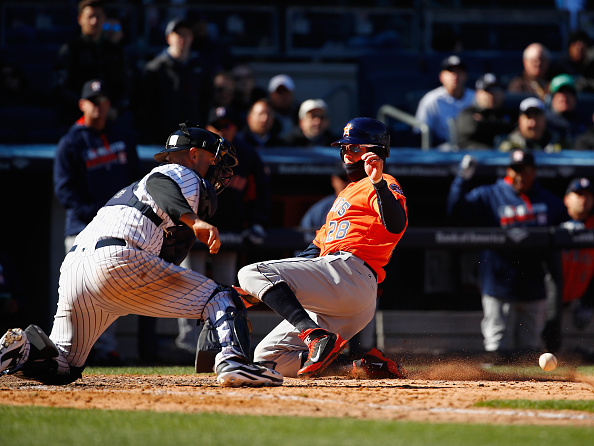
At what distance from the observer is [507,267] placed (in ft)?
23.0

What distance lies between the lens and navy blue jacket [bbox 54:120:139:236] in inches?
249

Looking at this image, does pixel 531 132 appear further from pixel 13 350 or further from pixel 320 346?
pixel 13 350

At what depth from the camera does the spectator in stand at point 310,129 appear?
785 cm

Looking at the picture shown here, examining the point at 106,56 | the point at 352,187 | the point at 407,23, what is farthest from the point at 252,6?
the point at 352,187

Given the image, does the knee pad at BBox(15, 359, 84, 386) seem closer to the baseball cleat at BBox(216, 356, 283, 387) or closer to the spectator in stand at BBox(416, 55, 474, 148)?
the baseball cleat at BBox(216, 356, 283, 387)

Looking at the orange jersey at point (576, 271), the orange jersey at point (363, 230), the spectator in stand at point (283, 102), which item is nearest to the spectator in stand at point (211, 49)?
the spectator in stand at point (283, 102)

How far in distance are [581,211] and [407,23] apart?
3867 millimetres

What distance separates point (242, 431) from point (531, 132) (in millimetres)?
5576

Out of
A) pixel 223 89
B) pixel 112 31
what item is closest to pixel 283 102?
pixel 223 89

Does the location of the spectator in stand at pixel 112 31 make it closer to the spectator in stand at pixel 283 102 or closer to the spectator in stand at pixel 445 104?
the spectator in stand at pixel 283 102

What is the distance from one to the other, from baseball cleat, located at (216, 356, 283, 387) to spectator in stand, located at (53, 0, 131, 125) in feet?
13.4

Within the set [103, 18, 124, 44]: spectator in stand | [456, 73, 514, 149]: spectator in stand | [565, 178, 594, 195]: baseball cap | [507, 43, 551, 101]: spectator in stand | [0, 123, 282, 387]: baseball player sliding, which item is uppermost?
[103, 18, 124, 44]: spectator in stand

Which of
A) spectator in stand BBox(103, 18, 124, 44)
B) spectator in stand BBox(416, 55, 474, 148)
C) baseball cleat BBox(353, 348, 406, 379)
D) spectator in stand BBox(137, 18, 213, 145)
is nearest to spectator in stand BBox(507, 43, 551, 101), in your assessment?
spectator in stand BBox(416, 55, 474, 148)

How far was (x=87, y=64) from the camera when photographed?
750 centimetres
